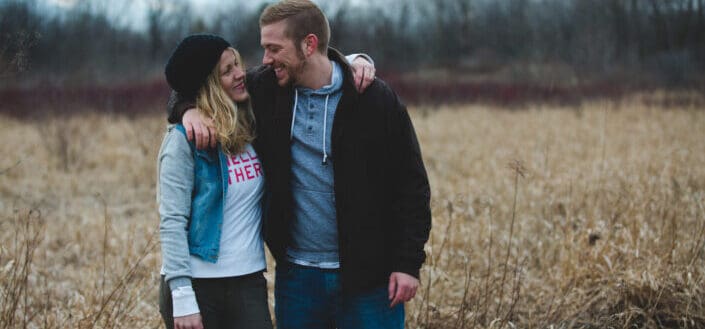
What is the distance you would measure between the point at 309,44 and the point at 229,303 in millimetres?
899

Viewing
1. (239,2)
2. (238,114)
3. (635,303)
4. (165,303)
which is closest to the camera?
(165,303)

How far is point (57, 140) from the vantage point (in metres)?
9.41

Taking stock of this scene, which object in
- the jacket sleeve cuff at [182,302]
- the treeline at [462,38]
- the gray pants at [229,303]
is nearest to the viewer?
the jacket sleeve cuff at [182,302]

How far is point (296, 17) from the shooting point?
225 centimetres

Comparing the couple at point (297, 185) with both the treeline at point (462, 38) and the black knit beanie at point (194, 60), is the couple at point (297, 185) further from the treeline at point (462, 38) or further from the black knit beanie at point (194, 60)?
the treeline at point (462, 38)

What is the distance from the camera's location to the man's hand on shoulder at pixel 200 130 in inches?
81.4

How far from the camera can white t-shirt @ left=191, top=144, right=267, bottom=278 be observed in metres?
2.16

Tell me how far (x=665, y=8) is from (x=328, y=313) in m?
22.5

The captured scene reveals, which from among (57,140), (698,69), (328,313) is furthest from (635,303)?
(698,69)

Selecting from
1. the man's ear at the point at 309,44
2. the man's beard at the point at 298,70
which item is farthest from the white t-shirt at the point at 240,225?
the man's ear at the point at 309,44

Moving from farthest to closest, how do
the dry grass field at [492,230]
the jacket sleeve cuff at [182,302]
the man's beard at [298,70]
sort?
the dry grass field at [492,230]
the man's beard at [298,70]
the jacket sleeve cuff at [182,302]

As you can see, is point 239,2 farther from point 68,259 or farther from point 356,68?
point 356,68

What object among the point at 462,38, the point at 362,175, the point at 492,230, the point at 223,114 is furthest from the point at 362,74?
the point at 462,38

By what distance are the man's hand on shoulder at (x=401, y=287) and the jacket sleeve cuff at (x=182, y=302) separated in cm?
68
